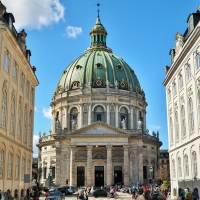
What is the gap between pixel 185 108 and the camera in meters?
34.6

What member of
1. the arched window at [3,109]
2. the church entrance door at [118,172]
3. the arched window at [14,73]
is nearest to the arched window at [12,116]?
the arched window at [14,73]

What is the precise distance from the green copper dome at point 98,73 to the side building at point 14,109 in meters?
43.0

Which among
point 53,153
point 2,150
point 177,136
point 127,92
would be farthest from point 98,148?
point 2,150

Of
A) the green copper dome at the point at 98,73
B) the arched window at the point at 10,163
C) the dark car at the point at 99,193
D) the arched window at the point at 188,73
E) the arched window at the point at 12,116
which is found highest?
the green copper dome at the point at 98,73

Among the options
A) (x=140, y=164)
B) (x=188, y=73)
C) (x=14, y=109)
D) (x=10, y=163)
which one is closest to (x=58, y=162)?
(x=140, y=164)

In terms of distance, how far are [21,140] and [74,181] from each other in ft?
117

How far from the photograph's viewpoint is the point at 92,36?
100 m

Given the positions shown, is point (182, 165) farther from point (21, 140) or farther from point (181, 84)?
point (21, 140)

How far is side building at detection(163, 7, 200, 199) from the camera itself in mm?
31172

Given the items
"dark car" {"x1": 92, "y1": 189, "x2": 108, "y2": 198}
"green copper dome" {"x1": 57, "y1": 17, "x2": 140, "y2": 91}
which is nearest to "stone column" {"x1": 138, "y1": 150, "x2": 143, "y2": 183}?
"green copper dome" {"x1": 57, "y1": 17, "x2": 140, "y2": 91}

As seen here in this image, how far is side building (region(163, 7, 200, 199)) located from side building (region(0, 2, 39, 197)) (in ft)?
52.2

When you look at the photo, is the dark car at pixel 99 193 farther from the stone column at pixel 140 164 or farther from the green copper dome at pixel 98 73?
the green copper dome at pixel 98 73

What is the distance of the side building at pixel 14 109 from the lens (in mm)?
29859

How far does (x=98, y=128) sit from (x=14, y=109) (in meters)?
38.7
